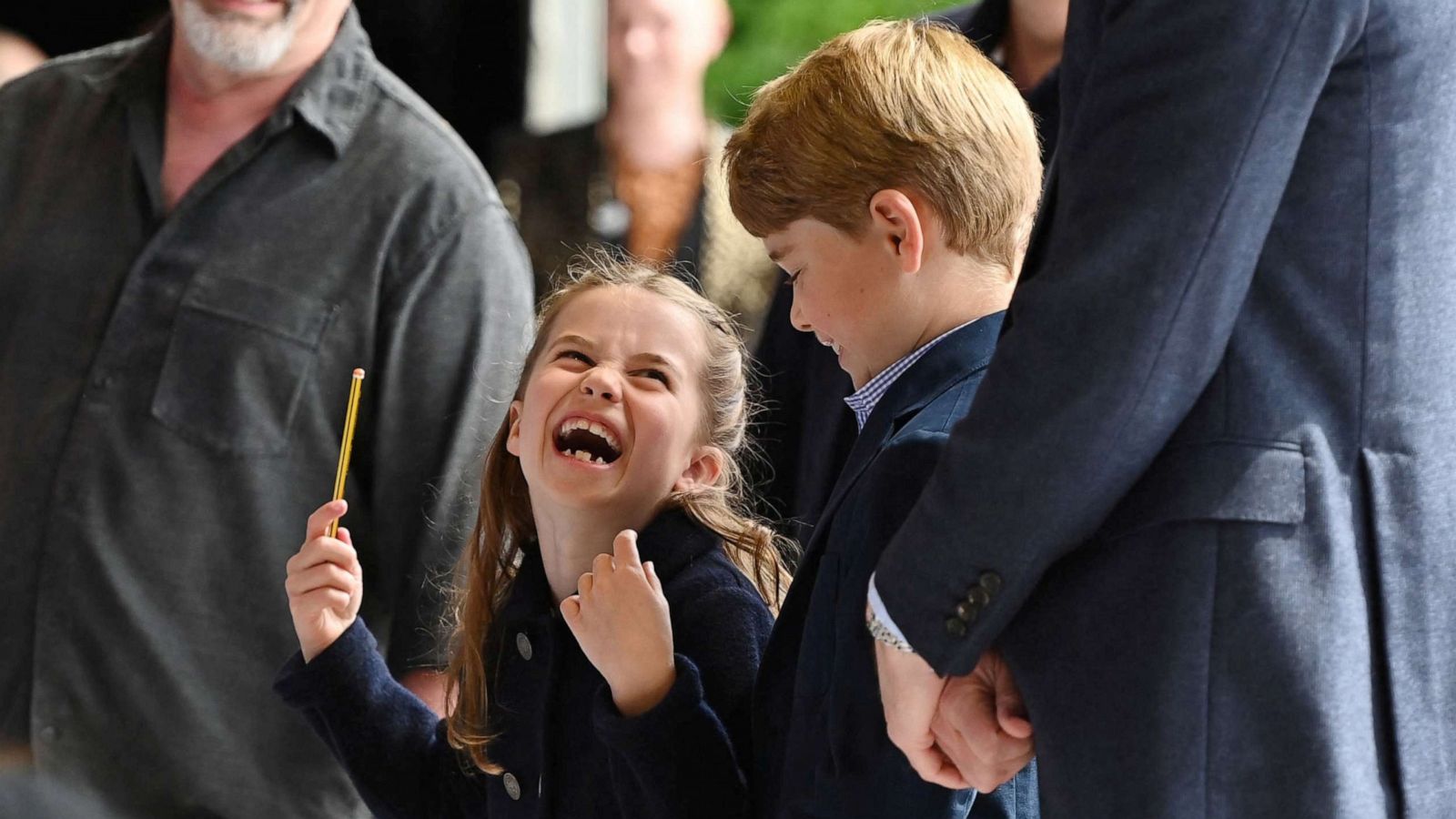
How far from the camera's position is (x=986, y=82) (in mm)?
1731

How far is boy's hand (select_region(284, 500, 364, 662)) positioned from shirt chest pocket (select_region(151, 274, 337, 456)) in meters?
0.64

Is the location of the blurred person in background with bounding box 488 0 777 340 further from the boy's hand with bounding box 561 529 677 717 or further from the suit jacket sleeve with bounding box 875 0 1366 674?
the suit jacket sleeve with bounding box 875 0 1366 674

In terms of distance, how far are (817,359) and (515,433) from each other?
61 cm

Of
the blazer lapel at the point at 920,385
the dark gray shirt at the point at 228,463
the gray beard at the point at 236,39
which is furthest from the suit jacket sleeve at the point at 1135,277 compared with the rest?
the gray beard at the point at 236,39

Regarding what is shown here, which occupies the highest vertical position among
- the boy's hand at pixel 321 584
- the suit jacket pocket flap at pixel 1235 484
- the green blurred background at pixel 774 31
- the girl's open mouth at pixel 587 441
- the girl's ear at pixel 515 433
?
the suit jacket pocket flap at pixel 1235 484

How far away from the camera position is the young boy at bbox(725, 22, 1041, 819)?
1606mm

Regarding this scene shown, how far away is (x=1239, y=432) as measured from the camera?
1.37 metres

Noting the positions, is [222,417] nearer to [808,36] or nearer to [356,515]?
[356,515]

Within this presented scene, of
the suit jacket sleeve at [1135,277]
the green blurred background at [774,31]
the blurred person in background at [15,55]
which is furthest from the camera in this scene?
the green blurred background at [774,31]

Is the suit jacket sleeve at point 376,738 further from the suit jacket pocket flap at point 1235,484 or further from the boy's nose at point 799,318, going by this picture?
the suit jacket pocket flap at point 1235,484

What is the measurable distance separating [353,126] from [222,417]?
0.46 metres

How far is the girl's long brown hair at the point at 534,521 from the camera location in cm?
194

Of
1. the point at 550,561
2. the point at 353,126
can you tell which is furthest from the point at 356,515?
the point at 550,561

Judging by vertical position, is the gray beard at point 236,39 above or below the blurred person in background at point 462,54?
above
